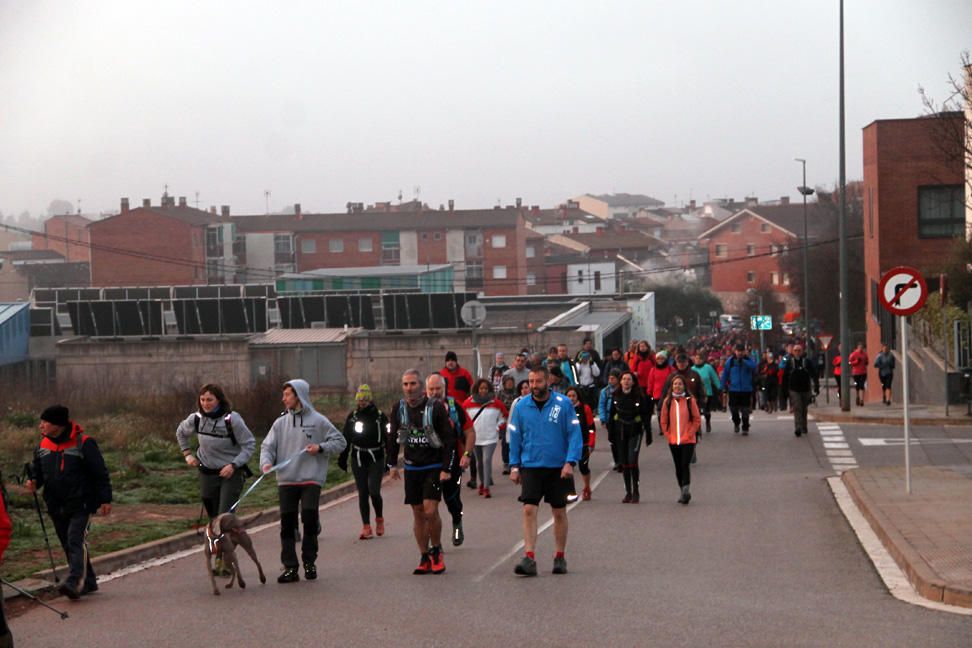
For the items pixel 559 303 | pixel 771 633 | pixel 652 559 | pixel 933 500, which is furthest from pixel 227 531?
pixel 559 303

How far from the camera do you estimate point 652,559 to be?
12594 mm

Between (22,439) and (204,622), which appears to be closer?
(204,622)

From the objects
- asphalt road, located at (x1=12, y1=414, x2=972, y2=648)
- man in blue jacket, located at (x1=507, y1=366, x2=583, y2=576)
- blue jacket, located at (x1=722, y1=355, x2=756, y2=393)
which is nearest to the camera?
asphalt road, located at (x1=12, y1=414, x2=972, y2=648)

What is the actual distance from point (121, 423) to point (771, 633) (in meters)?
24.0

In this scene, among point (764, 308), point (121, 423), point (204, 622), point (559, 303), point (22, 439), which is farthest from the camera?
point (764, 308)

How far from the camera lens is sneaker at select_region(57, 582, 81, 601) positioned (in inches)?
433

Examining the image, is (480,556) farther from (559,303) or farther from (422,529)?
(559,303)

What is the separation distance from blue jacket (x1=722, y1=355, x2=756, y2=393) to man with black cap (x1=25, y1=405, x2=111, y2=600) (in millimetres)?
17058

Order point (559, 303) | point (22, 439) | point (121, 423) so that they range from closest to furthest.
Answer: point (22, 439) → point (121, 423) → point (559, 303)

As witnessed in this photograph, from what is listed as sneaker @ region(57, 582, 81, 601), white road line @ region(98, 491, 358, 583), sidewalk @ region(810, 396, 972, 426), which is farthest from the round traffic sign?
sidewalk @ region(810, 396, 972, 426)

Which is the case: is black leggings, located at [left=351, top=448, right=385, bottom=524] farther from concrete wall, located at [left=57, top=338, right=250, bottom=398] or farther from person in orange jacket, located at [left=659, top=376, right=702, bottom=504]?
concrete wall, located at [left=57, top=338, right=250, bottom=398]

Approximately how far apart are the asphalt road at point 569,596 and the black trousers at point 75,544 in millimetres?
194

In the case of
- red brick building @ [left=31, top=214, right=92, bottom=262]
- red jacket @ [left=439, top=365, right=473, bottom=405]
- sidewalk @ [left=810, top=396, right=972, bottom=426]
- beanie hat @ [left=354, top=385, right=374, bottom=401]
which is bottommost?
sidewalk @ [left=810, top=396, right=972, bottom=426]

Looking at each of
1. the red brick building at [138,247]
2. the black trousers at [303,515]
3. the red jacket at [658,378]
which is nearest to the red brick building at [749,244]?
the red brick building at [138,247]
